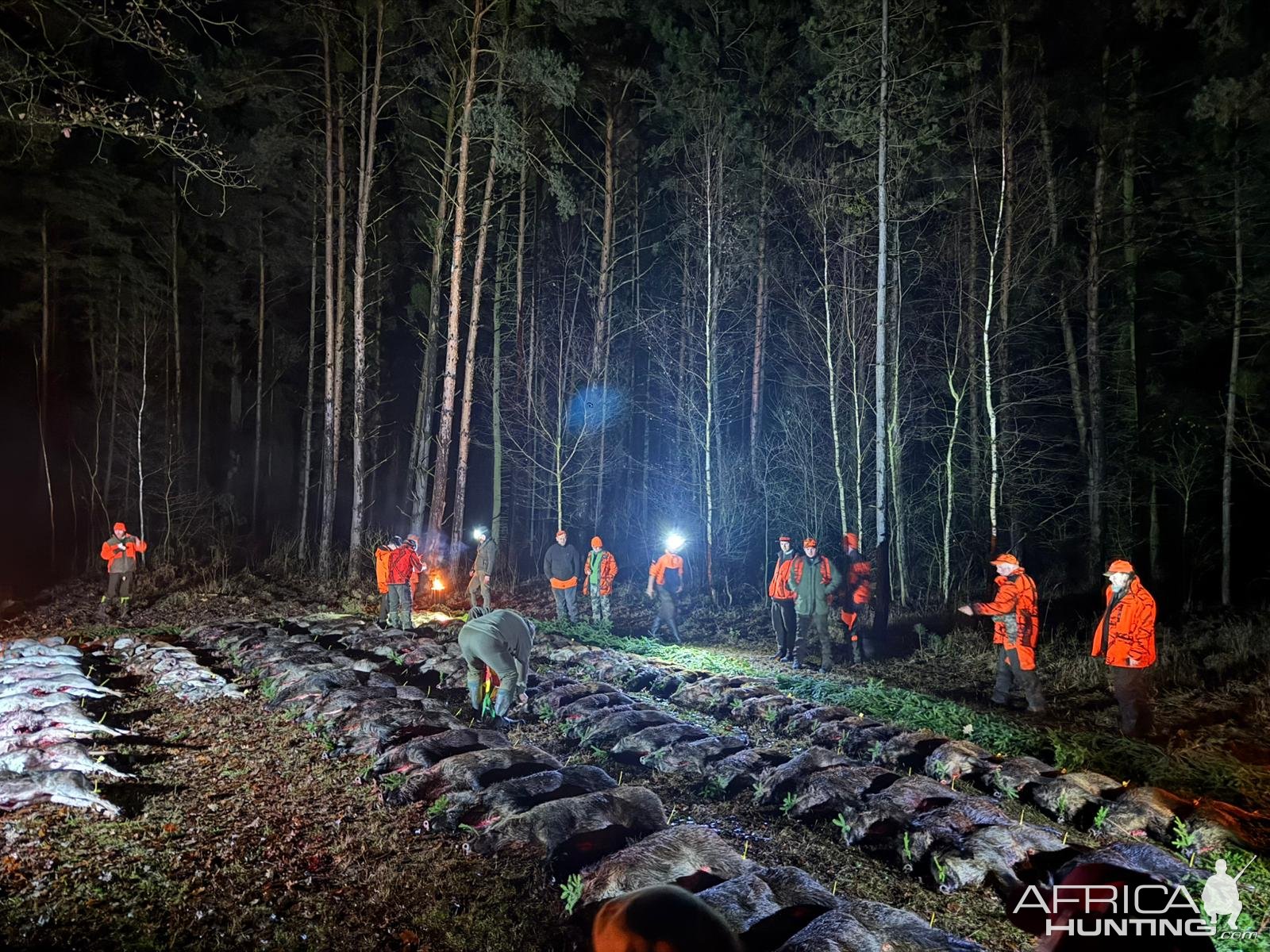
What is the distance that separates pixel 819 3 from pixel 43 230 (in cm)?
2481

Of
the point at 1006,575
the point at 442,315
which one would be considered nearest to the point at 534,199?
the point at 442,315

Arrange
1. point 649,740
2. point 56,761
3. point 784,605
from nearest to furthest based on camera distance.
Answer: point 56,761 → point 649,740 → point 784,605

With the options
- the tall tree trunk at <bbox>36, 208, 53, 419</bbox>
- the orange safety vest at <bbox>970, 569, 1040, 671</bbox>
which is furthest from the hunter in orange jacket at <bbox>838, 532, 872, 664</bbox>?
the tall tree trunk at <bbox>36, 208, 53, 419</bbox>

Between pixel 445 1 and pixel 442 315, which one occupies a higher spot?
pixel 445 1

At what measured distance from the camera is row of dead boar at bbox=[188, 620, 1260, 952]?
14.1ft

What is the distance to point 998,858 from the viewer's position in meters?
4.83

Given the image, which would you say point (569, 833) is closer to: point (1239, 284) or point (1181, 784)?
point (1181, 784)

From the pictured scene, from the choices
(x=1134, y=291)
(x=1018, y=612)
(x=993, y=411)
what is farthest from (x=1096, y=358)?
(x=1018, y=612)

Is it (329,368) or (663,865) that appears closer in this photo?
(663,865)

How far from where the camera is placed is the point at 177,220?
2750cm

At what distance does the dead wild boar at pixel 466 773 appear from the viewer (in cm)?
586

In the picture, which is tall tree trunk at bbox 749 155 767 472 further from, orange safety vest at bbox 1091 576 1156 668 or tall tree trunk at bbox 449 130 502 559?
orange safety vest at bbox 1091 576 1156 668

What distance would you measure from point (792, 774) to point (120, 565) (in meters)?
14.5
